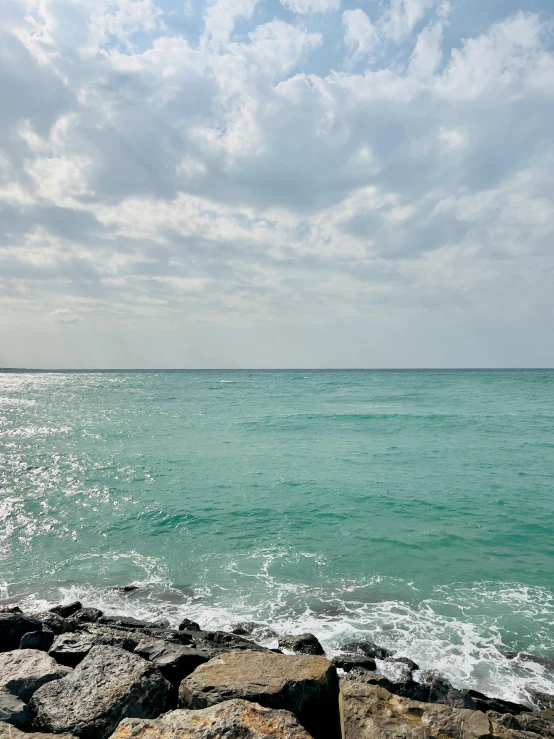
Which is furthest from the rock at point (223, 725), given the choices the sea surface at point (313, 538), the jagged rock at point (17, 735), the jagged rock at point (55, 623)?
the jagged rock at point (55, 623)

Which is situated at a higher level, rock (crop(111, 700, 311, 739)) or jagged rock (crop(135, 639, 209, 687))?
rock (crop(111, 700, 311, 739))

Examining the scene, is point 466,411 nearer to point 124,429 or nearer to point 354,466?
point 354,466

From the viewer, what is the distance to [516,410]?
4638 centimetres

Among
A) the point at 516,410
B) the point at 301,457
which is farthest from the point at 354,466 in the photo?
the point at 516,410

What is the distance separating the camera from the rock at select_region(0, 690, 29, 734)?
5160 mm

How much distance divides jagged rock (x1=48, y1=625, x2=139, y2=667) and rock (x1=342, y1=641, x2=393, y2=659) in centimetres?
401

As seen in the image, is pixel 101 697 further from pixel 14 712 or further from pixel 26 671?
pixel 26 671

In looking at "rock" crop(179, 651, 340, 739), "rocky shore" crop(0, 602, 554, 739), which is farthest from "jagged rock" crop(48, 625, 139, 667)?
"rock" crop(179, 651, 340, 739)

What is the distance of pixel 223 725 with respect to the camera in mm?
4445

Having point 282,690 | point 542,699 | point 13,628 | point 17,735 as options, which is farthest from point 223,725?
point 542,699

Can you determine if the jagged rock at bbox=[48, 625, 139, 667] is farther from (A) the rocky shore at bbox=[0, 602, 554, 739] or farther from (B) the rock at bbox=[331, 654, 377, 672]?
(B) the rock at bbox=[331, 654, 377, 672]

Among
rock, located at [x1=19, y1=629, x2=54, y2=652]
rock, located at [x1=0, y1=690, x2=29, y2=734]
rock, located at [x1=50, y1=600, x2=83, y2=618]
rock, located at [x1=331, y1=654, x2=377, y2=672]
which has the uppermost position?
rock, located at [x1=0, y1=690, x2=29, y2=734]

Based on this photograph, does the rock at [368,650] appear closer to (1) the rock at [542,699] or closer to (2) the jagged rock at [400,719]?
(1) the rock at [542,699]

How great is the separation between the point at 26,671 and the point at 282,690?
355 cm
